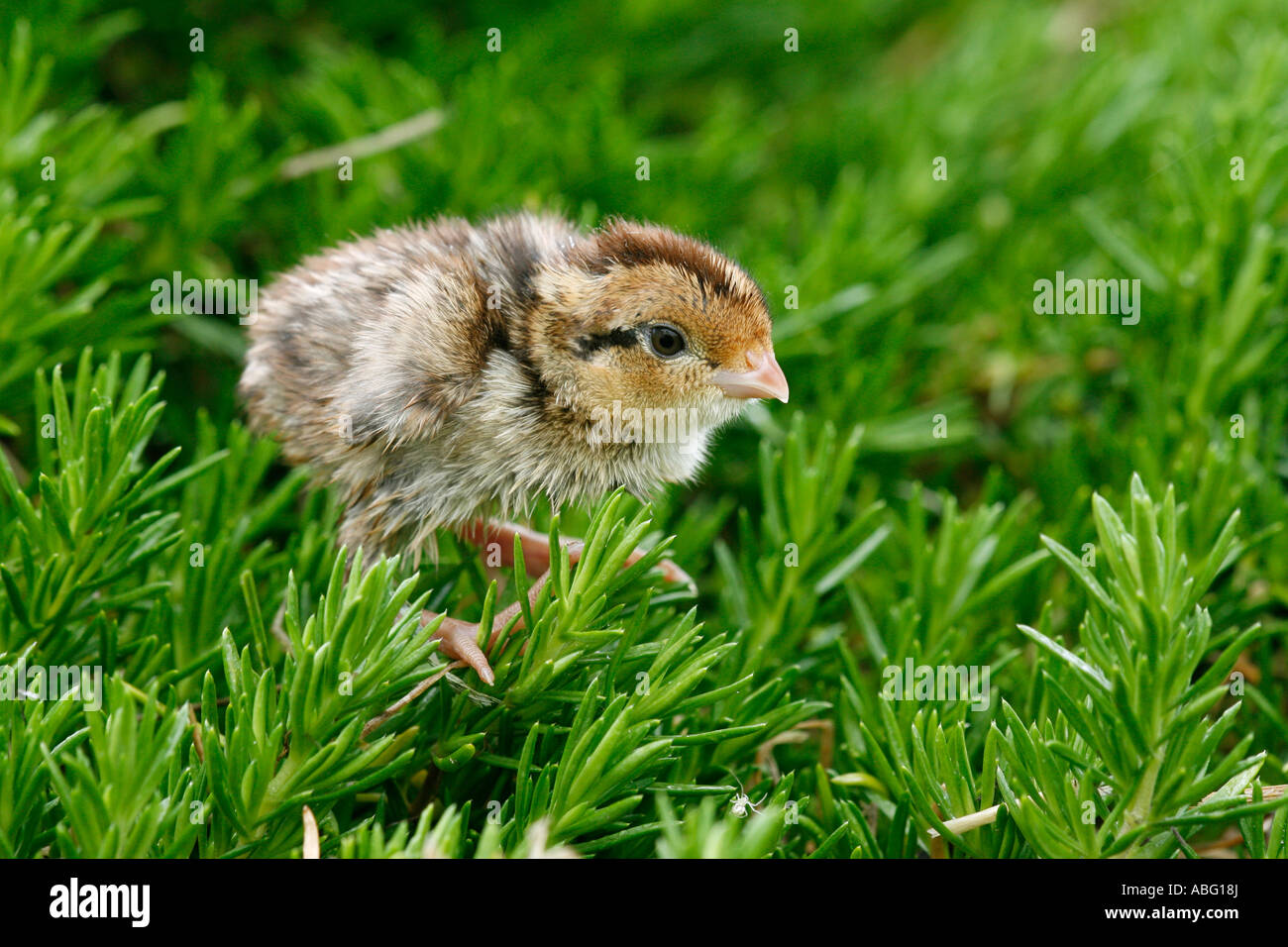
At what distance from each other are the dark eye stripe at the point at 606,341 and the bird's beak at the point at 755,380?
0.58 feet

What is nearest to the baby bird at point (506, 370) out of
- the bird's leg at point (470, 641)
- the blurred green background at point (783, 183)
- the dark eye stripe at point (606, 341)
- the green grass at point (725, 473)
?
the dark eye stripe at point (606, 341)

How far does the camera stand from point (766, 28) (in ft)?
13.8

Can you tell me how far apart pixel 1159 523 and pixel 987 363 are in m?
1.43

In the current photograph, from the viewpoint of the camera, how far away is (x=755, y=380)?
2.16m

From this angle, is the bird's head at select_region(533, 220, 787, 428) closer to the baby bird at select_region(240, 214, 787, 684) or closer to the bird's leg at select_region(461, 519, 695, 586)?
the baby bird at select_region(240, 214, 787, 684)

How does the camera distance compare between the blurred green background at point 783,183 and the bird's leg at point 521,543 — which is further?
the blurred green background at point 783,183

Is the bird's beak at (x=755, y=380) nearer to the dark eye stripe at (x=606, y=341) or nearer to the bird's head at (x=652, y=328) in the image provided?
the bird's head at (x=652, y=328)

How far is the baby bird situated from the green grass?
0.13 meters

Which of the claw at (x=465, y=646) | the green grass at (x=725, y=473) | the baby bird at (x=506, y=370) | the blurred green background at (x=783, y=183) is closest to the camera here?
the green grass at (x=725, y=473)

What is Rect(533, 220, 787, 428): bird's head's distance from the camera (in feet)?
6.86

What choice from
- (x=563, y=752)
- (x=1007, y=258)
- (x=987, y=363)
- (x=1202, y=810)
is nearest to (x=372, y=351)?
(x=563, y=752)

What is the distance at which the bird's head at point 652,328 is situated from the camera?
209 cm

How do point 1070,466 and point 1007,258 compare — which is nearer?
point 1070,466
